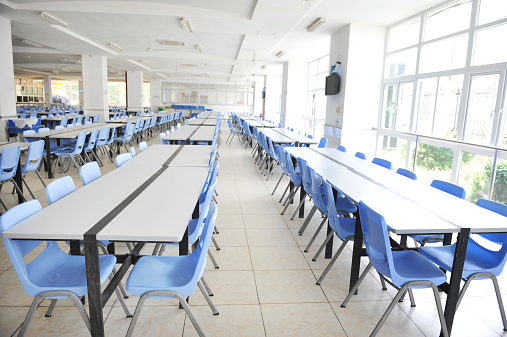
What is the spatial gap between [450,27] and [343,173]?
13.4 ft

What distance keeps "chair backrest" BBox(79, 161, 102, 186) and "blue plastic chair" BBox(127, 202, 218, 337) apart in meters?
1.02

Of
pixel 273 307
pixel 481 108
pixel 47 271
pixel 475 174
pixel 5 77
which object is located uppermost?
pixel 5 77

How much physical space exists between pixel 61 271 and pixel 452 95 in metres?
5.99

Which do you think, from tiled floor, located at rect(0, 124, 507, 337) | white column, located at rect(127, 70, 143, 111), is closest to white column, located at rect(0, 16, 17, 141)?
tiled floor, located at rect(0, 124, 507, 337)

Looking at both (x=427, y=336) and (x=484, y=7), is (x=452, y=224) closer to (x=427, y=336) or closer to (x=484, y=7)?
(x=427, y=336)

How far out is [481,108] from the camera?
16.3 feet

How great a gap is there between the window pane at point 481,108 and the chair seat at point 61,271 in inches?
205

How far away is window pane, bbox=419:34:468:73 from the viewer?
5.36 m

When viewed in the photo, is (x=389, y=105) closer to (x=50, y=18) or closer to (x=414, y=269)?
(x=414, y=269)

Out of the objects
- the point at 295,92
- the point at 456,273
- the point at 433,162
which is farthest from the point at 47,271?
the point at 295,92

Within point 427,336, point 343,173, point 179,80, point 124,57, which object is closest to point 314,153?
point 343,173

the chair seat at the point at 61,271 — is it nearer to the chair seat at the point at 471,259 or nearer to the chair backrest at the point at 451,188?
the chair seat at the point at 471,259

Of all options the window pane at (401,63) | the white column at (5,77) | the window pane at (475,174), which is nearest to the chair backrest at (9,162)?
the white column at (5,77)

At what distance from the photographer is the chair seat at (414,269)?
1.92 metres
